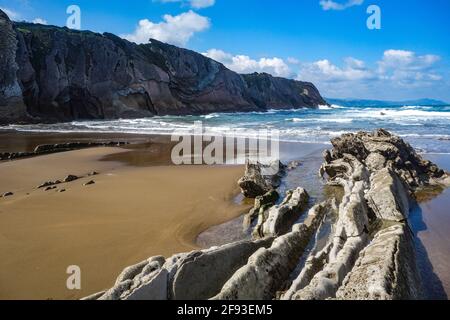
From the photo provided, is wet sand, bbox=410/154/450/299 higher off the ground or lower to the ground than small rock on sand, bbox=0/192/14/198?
lower

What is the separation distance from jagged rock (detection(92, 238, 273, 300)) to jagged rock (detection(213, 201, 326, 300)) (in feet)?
1.12

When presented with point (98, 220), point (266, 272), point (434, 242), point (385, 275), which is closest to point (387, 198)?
point (434, 242)

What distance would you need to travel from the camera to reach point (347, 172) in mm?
11867

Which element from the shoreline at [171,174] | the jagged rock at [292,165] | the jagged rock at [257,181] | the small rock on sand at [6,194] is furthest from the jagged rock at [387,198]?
the small rock on sand at [6,194]

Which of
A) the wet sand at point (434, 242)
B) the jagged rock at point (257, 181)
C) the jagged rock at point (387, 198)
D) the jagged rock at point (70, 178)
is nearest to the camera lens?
the wet sand at point (434, 242)

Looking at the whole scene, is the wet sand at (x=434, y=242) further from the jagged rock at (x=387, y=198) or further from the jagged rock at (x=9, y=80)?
the jagged rock at (x=9, y=80)

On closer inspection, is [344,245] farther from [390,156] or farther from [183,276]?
[390,156]

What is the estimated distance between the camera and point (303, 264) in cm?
570

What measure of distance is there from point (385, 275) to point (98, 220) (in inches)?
255

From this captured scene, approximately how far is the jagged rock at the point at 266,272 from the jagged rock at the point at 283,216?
99 cm

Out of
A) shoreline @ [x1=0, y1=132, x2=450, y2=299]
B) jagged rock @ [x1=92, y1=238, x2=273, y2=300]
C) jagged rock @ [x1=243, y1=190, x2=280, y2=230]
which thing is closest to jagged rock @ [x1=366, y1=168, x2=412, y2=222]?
shoreline @ [x1=0, y1=132, x2=450, y2=299]

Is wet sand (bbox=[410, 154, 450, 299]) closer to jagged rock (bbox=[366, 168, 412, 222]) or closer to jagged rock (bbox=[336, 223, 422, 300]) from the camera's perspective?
jagged rock (bbox=[366, 168, 412, 222])

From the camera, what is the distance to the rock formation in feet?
13.3

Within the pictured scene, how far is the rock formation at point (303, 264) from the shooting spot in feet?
13.3
